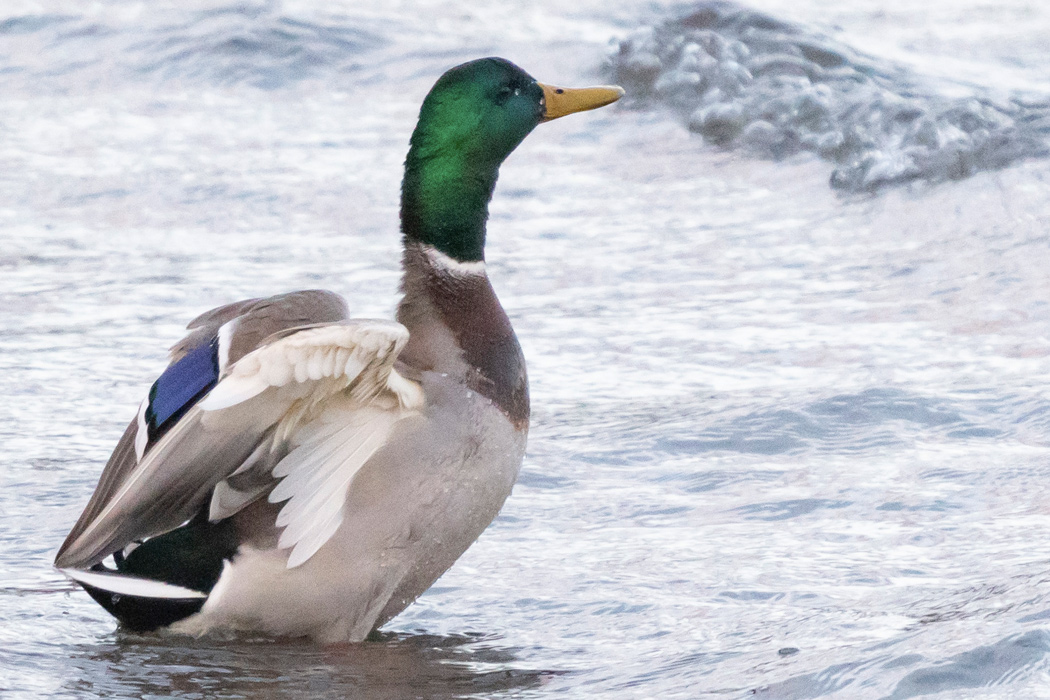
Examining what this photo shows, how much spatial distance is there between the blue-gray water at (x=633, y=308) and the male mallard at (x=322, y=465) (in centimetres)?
15

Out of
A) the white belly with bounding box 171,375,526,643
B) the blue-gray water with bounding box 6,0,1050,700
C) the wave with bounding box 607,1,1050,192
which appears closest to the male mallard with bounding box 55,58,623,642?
the white belly with bounding box 171,375,526,643

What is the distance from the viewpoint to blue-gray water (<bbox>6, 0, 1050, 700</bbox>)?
12.6 ft

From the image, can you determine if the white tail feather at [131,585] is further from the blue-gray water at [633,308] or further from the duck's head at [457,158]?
the duck's head at [457,158]

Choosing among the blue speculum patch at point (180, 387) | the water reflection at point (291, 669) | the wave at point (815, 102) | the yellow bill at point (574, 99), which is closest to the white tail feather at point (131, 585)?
the water reflection at point (291, 669)

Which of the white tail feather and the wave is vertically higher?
the wave

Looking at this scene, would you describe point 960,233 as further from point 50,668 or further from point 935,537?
point 50,668

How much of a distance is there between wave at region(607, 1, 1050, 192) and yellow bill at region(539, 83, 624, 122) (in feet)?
11.4

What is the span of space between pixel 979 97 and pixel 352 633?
5.76 metres

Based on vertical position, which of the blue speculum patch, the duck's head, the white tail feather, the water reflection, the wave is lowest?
the water reflection

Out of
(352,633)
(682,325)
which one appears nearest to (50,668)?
(352,633)

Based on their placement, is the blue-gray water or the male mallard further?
the blue-gray water

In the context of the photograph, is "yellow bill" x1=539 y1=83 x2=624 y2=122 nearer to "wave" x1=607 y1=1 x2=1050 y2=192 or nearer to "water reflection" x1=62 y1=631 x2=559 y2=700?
"water reflection" x1=62 y1=631 x2=559 y2=700

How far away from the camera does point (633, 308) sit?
6.27 m

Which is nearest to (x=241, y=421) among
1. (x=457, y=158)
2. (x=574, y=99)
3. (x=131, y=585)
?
(x=131, y=585)
